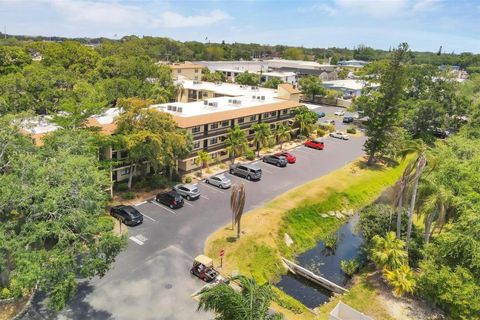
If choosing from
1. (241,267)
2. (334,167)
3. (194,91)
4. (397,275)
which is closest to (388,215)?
(397,275)

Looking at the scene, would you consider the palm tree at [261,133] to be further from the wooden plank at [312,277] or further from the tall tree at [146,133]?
the wooden plank at [312,277]

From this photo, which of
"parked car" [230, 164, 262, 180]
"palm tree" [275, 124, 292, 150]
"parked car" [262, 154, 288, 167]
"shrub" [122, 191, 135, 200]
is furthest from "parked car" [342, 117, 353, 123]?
"shrub" [122, 191, 135, 200]

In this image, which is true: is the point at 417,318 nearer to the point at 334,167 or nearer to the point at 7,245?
the point at 7,245

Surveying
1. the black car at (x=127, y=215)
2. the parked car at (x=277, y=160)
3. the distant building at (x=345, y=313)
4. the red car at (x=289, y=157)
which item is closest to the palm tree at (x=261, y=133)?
the parked car at (x=277, y=160)

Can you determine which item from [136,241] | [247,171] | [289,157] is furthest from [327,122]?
[136,241]

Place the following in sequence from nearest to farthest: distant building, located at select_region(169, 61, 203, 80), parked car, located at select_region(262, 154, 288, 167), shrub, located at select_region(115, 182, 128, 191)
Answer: shrub, located at select_region(115, 182, 128, 191) → parked car, located at select_region(262, 154, 288, 167) → distant building, located at select_region(169, 61, 203, 80)

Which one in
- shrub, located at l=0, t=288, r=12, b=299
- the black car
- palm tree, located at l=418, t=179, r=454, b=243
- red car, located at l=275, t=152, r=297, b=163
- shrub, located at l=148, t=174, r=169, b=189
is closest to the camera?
shrub, located at l=0, t=288, r=12, b=299

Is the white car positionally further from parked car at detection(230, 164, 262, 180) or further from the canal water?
the canal water
